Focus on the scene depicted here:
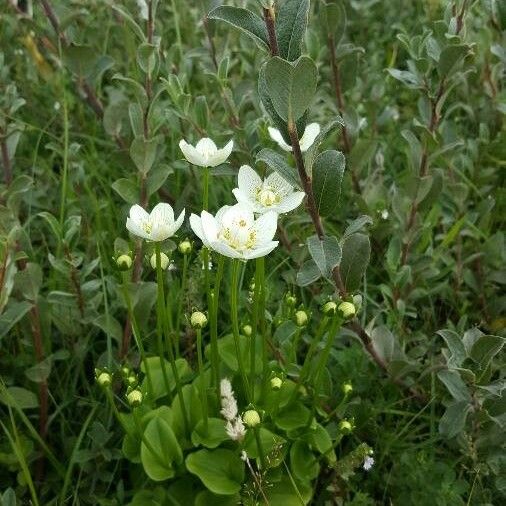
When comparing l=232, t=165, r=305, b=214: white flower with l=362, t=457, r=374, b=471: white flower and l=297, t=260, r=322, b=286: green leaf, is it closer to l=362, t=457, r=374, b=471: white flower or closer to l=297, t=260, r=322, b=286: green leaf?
l=297, t=260, r=322, b=286: green leaf

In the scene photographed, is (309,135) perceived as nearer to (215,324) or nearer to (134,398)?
(215,324)

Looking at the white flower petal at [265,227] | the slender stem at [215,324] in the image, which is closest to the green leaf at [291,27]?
the white flower petal at [265,227]

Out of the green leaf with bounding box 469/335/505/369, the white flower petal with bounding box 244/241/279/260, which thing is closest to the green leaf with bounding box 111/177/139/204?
the white flower petal with bounding box 244/241/279/260

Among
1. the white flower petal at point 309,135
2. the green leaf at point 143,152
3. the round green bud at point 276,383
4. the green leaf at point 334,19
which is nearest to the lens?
the round green bud at point 276,383

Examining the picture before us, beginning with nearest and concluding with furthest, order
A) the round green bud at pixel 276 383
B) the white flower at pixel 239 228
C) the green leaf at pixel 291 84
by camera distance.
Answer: the green leaf at pixel 291 84
the white flower at pixel 239 228
the round green bud at pixel 276 383

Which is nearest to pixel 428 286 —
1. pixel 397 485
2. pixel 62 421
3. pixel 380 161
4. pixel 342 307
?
pixel 380 161

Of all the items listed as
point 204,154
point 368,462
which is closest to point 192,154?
point 204,154

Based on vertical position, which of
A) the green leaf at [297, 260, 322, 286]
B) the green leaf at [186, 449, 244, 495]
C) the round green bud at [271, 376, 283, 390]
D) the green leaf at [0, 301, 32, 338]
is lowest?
the green leaf at [186, 449, 244, 495]

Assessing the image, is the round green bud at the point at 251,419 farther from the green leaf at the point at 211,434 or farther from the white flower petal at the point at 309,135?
the white flower petal at the point at 309,135
